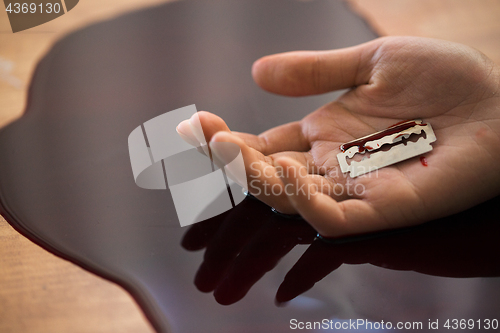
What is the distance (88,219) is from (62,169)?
122 mm

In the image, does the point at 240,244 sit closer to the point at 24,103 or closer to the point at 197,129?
the point at 197,129

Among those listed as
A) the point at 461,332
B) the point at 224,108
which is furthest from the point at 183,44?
the point at 461,332

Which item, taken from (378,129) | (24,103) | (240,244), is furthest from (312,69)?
(24,103)

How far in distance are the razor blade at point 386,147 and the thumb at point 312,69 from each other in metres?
0.11

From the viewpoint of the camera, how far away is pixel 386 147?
1.80ft

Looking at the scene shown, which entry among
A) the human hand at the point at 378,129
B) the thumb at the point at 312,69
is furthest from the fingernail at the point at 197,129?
the thumb at the point at 312,69

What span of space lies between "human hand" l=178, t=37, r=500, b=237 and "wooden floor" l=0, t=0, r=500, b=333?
9.3 inches

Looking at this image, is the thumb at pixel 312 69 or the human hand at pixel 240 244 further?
the thumb at pixel 312 69

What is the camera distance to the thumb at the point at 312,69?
1.93 feet

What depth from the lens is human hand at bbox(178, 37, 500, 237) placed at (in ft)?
1.60

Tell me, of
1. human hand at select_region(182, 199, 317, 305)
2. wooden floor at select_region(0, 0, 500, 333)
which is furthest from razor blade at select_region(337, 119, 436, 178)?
wooden floor at select_region(0, 0, 500, 333)

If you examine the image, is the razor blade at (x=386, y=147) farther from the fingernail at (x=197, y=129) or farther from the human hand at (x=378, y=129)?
the fingernail at (x=197, y=129)

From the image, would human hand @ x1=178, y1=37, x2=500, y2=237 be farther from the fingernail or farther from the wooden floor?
the wooden floor

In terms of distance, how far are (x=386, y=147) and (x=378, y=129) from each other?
0.05m
